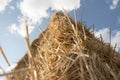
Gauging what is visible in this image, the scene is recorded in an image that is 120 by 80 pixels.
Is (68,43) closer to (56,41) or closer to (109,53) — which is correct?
(56,41)

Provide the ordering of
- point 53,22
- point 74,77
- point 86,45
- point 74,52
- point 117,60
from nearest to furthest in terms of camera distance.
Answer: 1. point 74,77
2. point 74,52
3. point 86,45
4. point 117,60
5. point 53,22

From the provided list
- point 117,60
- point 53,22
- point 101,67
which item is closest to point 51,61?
point 101,67

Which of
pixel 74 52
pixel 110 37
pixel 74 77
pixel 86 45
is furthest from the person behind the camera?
pixel 110 37

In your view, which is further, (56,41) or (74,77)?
(56,41)

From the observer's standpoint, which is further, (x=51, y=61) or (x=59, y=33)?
(x=59, y=33)

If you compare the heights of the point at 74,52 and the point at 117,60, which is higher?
the point at 74,52

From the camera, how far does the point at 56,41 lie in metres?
3.64

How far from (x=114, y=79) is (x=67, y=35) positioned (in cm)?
95

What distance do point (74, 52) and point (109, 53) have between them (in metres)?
0.56

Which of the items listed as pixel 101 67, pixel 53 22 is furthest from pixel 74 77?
pixel 53 22

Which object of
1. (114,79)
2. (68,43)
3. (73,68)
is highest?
(68,43)

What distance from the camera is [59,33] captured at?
12.6ft

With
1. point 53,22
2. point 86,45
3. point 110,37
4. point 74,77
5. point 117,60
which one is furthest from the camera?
point 53,22

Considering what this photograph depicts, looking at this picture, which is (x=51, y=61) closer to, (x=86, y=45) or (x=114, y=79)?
(x=86, y=45)
